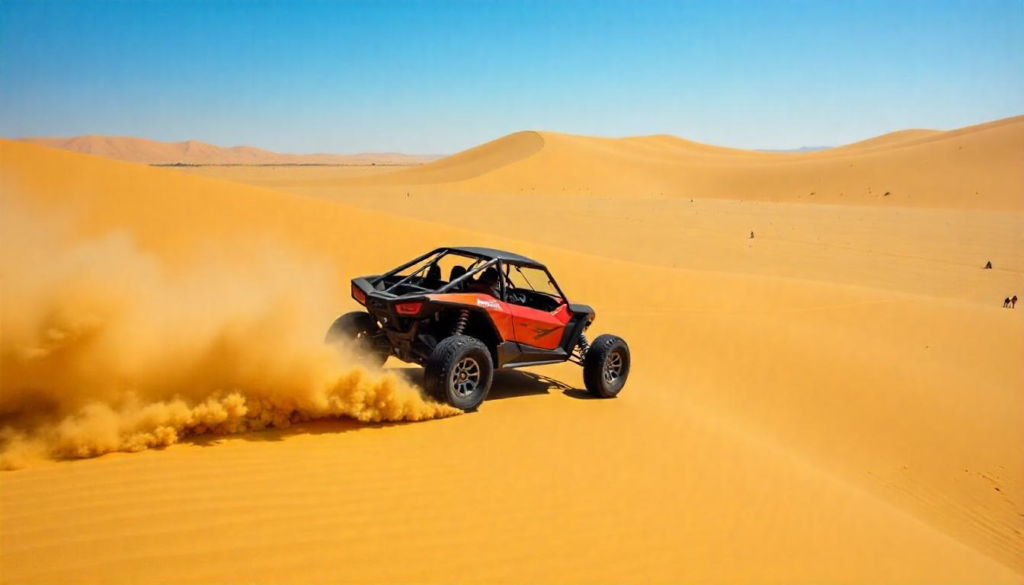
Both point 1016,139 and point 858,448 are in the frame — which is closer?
point 858,448

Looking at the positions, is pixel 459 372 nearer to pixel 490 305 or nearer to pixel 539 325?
pixel 490 305

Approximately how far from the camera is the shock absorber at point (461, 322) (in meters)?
6.69

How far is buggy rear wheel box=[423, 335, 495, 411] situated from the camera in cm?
627

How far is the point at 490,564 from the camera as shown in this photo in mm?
3875

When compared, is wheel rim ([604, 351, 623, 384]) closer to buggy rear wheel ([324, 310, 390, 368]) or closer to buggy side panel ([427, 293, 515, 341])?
buggy side panel ([427, 293, 515, 341])

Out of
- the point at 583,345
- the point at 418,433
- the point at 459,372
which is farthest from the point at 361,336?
the point at 583,345

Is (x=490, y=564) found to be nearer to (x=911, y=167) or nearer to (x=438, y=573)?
(x=438, y=573)

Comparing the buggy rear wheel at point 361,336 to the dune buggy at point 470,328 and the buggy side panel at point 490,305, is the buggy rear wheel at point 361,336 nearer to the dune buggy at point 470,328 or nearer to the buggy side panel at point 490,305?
the dune buggy at point 470,328

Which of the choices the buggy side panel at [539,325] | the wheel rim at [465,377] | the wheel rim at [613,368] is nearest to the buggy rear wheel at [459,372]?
the wheel rim at [465,377]

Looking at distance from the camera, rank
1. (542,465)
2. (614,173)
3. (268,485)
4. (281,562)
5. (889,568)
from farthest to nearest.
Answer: (614,173), (542,465), (889,568), (268,485), (281,562)

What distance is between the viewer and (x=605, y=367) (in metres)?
7.88

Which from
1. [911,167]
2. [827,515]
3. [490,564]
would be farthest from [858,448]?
[911,167]

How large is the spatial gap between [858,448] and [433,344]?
6.16 m

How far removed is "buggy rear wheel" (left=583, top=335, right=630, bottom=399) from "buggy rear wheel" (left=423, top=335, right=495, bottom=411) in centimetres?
159
